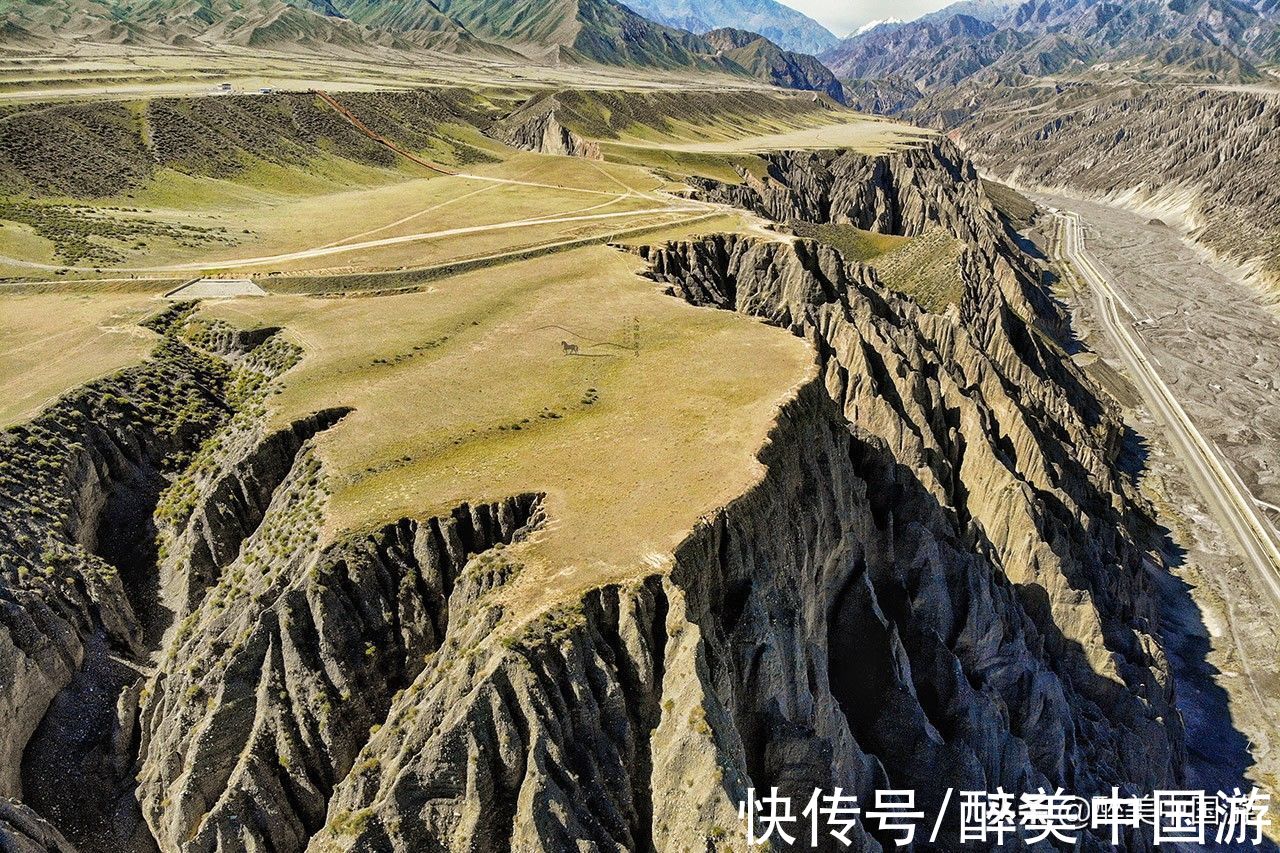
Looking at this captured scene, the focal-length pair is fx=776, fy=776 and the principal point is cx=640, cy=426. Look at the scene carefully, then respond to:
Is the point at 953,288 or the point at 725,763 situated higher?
the point at 953,288

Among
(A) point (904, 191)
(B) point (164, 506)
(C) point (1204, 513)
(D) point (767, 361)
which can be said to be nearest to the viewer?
(B) point (164, 506)

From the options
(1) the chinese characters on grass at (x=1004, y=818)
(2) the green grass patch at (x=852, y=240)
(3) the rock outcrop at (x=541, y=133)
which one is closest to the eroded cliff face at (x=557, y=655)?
(1) the chinese characters on grass at (x=1004, y=818)

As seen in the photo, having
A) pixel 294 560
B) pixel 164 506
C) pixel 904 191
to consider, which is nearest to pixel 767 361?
pixel 294 560

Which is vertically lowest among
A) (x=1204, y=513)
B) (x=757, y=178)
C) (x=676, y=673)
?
(x=1204, y=513)

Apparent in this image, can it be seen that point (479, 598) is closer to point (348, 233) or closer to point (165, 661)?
point (165, 661)

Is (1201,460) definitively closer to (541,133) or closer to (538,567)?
(538,567)

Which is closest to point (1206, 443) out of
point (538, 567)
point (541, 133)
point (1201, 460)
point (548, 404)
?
point (1201, 460)
